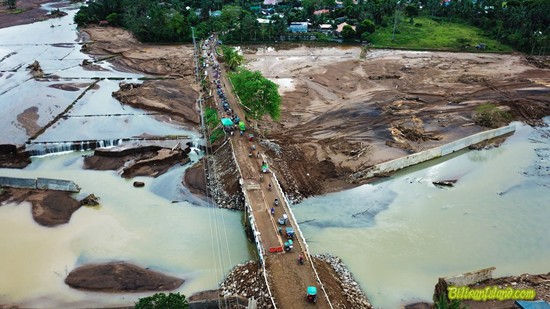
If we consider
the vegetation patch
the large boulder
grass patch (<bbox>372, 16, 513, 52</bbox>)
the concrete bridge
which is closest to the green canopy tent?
the concrete bridge

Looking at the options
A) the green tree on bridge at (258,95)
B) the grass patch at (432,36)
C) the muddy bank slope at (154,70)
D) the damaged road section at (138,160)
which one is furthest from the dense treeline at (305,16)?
the damaged road section at (138,160)

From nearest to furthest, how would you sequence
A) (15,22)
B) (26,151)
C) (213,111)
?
(26,151) → (213,111) → (15,22)

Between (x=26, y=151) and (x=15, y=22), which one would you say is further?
(x=15, y=22)

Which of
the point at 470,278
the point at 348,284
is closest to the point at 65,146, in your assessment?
the point at 348,284

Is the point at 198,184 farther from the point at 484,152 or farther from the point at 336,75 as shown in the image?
the point at 336,75

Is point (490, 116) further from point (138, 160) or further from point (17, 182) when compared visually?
point (17, 182)

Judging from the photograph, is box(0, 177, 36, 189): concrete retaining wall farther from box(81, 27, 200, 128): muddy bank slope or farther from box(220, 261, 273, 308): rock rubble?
box(220, 261, 273, 308): rock rubble

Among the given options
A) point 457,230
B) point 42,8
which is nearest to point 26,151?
point 457,230
